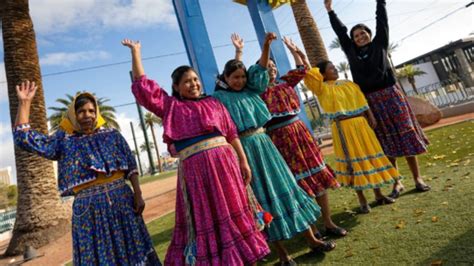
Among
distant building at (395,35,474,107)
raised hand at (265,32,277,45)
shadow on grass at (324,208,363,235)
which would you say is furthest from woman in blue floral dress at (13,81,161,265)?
distant building at (395,35,474,107)

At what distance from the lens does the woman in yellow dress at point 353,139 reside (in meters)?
3.40

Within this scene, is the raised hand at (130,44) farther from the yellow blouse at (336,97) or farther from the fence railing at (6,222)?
the fence railing at (6,222)

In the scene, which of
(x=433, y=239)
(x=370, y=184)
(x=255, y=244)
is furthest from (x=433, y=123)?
(x=255, y=244)

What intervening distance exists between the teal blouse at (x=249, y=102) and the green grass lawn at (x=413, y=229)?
129cm

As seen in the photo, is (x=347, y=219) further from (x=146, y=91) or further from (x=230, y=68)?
(x=146, y=91)

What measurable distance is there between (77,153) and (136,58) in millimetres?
928

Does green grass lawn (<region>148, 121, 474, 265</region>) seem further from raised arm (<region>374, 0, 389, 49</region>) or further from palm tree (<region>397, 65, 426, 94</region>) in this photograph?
palm tree (<region>397, 65, 426, 94</region>)

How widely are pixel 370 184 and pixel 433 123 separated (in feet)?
36.6

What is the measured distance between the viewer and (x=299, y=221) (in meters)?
2.51

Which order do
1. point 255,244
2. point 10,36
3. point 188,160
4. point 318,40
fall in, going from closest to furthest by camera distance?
point 255,244
point 188,160
point 10,36
point 318,40

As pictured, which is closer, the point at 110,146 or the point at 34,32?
the point at 110,146

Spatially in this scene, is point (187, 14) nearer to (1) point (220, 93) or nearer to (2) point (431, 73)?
(1) point (220, 93)

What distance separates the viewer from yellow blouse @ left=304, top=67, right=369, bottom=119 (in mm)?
3508

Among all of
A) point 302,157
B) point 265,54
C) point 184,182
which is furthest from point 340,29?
point 184,182
